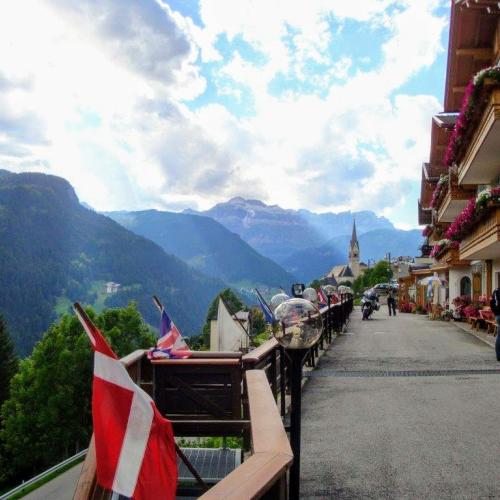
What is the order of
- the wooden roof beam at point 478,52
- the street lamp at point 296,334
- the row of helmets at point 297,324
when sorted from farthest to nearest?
1. the wooden roof beam at point 478,52
2. the row of helmets at point 297,324
3. the street lamp at point 296,334

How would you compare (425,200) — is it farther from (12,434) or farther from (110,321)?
(12,434)

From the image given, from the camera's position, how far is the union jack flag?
7771 mm

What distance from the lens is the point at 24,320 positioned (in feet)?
579

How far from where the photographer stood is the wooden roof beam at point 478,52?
20147 mm

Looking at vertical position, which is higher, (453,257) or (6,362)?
(453,257)

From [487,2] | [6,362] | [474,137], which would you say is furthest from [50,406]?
[487,2]

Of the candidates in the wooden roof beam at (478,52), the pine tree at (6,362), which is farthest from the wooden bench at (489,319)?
the pine tree at (6,362)

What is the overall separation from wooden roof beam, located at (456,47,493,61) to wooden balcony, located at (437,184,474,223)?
22.4 ft

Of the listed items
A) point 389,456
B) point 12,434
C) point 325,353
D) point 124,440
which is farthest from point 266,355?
point 12,434

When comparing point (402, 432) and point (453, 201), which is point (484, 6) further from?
point (402, 432)

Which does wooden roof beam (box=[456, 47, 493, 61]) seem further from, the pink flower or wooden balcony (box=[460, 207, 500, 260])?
wooden balcony (box=[460, 207, 500, 260])

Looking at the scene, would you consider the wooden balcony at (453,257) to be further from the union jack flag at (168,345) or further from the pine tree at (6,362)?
the pine tree at (6,362)

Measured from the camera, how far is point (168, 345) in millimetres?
8109

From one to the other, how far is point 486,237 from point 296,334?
14.7 metres
